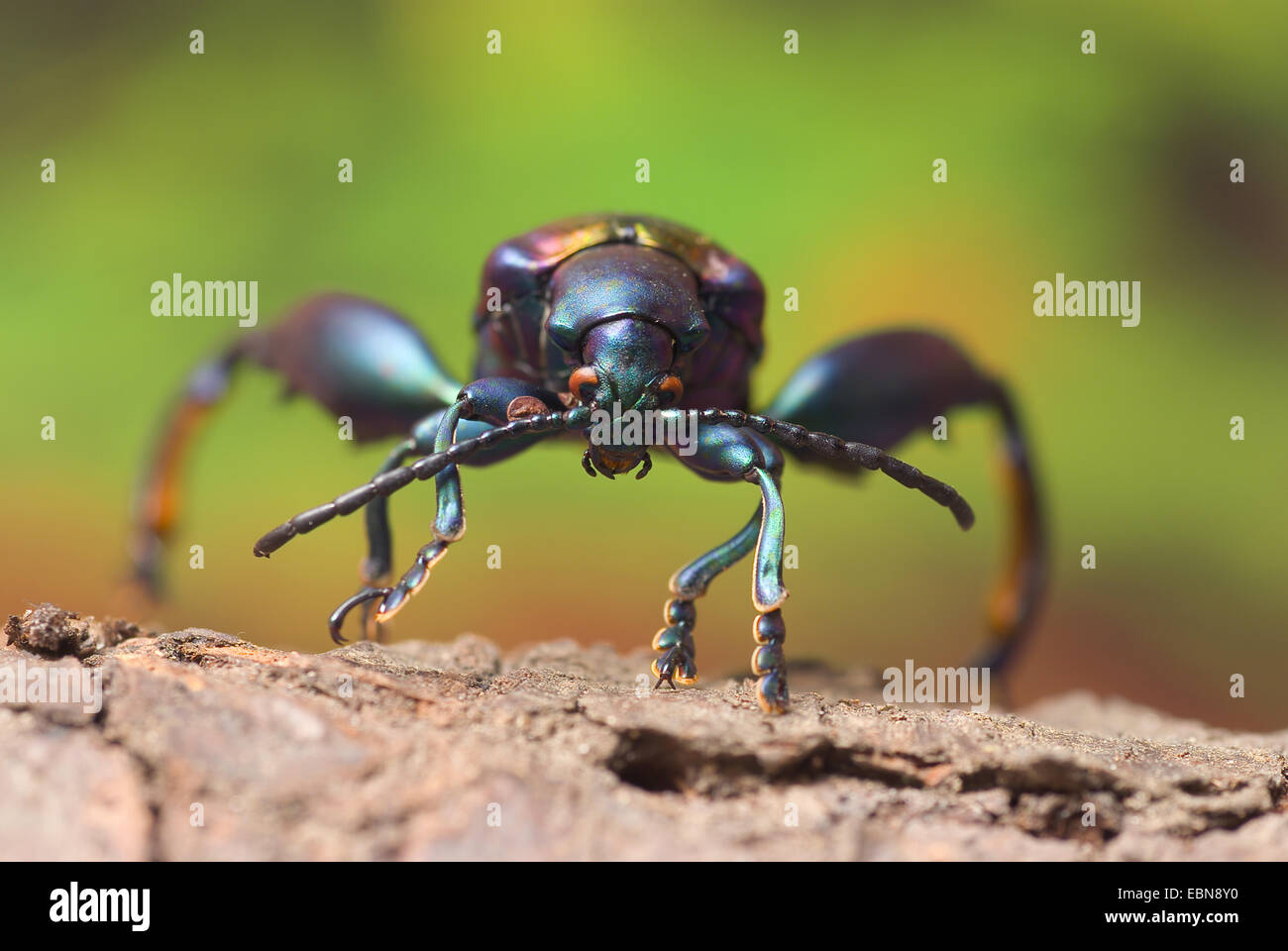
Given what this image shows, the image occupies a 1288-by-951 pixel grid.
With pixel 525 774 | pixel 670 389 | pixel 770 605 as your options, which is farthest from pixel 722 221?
pixel 525 774

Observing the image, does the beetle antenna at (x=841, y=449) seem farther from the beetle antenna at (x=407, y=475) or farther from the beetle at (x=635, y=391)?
the beetle antenna at (x=407, y=475)

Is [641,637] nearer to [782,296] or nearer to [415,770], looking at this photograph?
[782,296]

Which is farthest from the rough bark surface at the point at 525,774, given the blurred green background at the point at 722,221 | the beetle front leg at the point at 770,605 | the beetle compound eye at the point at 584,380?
the blurred green background at the point at 722,221

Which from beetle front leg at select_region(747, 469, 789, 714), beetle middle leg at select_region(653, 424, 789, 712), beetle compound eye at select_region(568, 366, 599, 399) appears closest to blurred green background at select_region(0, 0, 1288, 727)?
beetle middle leg at select_region(653, 424, 789, 712)

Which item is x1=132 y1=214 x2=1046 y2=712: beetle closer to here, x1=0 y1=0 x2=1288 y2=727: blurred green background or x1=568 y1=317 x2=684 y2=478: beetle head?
x1=568 y1=317 x2=684 y2=478: beetle head

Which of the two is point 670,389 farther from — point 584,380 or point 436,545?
point 436,545
